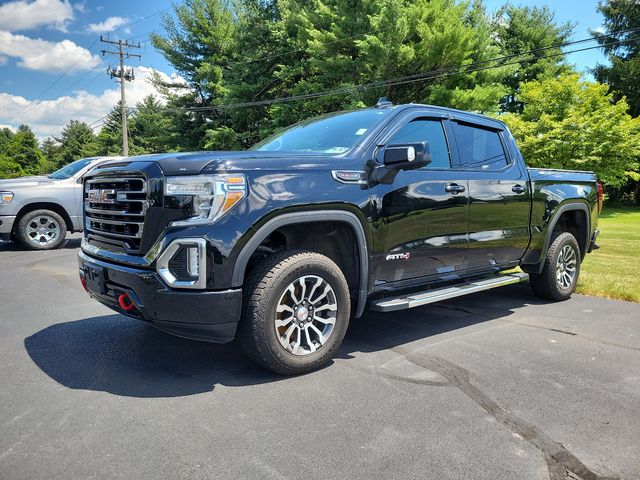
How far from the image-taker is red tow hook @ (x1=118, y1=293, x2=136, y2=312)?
321cm

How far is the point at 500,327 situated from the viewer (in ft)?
15.7

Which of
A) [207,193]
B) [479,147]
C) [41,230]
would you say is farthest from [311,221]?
[41,230]

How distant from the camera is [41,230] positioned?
393 inches

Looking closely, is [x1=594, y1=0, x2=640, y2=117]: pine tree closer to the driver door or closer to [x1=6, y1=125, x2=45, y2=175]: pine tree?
the driver door

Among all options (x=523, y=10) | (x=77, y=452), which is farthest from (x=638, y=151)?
(x=77, y=452)

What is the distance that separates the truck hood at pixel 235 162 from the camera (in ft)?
10.0

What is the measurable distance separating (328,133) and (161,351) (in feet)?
7.46

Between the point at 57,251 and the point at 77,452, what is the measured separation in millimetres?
8579

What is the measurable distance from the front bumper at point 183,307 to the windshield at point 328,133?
1503 millimetres

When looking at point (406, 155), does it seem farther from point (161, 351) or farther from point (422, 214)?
point (161, 351)

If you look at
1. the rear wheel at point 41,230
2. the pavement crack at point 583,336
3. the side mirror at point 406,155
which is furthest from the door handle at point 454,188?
the rear wheel at point 41,230

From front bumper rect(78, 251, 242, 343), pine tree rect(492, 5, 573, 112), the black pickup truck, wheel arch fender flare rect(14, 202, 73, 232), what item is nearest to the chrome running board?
the black pickup truck

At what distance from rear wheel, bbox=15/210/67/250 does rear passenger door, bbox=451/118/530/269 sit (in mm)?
8589

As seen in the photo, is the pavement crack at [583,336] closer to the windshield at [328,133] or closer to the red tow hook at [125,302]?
the windshield at [328,133]
